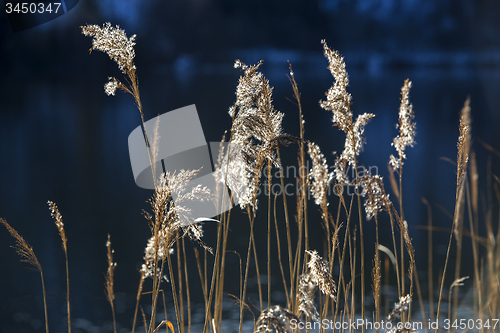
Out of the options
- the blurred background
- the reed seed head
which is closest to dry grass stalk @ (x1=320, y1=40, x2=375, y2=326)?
the reed seed head

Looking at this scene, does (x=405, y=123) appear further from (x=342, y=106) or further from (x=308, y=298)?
(x=308, y=298)

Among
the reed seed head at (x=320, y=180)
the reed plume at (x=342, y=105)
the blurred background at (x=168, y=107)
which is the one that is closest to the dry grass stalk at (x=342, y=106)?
the reed plume at (x=342, y=105)

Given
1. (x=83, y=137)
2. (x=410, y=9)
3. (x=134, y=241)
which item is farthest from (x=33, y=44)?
(x=410, y=9)

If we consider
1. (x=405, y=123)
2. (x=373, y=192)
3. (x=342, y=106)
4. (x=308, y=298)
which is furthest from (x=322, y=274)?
(x=405, y=123)

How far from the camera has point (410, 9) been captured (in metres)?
54.8

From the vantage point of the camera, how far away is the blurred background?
5.93 metres

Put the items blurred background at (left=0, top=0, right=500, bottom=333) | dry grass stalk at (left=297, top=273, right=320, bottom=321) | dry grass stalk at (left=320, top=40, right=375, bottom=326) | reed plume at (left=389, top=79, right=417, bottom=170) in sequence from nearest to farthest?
dry grass stalk at (left=297, top=273, right=320, bottom=321), dry grass stalk at (left=320, top=40, right=375, bottom=326), reed plume at (left=389, top=79, right=417, bottom=170), blurred background at (left=0, top=0, right=500, bottom=333)

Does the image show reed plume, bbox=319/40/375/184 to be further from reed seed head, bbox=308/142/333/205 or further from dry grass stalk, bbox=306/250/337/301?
dry grass stalk, bbox=306/250/337/301

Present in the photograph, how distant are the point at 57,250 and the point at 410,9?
190 feet

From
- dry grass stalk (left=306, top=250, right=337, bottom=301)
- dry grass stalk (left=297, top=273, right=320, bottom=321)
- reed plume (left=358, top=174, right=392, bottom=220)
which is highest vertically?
reed plume (left=358, top=174, right=392, bottom=220)

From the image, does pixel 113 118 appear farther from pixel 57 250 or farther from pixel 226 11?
pixel 226 11

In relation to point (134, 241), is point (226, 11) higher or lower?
higher

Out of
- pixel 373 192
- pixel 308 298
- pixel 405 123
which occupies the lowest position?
pixel 308 298

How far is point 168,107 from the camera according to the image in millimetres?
20172
